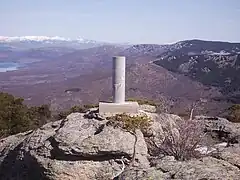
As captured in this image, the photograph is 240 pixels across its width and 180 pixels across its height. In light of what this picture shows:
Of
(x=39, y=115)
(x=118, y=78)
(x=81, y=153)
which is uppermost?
(x=118, y=78)

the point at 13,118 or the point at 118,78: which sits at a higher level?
the point at 118,78

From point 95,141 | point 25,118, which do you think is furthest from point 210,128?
point 25,118

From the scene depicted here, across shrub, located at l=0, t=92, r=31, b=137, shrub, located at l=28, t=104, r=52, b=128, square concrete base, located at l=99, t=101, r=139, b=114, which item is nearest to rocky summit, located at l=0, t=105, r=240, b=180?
square concrete base, located at l=99, t=101, r=139, b=114

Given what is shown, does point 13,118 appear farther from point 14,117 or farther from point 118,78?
point 118,78

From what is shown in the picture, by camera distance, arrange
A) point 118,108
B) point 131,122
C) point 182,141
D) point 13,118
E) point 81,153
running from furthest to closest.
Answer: point 13,118
point 118,108
point 131,122
point 182,141
point 81,153

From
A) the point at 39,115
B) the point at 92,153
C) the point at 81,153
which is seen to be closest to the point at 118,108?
the point at 92,153

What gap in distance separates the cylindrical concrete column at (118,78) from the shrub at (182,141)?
1934 millimetres

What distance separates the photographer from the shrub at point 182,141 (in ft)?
36.1

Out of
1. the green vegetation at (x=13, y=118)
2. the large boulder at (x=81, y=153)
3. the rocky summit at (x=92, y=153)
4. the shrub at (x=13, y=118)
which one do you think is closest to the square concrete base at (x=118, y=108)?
the rocky summit at (x=92, y=153)

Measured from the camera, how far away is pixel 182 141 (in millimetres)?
11125

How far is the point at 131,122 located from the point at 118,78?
170cm

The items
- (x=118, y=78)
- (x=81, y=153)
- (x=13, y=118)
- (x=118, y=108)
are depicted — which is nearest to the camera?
(x=81, y=153)

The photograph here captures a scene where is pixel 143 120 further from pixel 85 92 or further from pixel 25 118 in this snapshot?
pixel 85 92

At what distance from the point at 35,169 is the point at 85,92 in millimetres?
A: 71965
